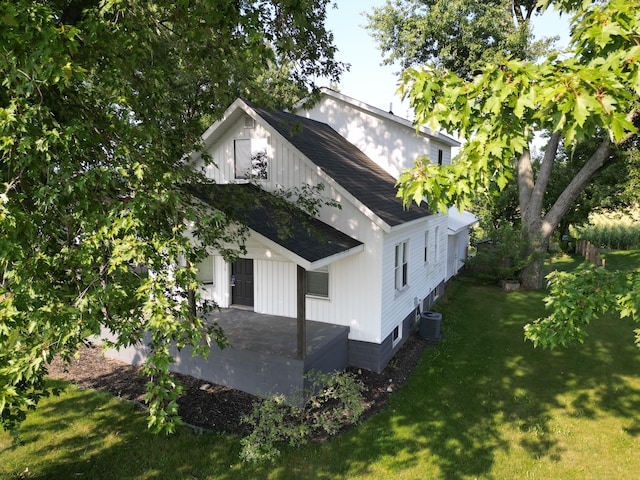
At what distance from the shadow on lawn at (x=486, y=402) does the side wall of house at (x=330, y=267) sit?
2.23 m

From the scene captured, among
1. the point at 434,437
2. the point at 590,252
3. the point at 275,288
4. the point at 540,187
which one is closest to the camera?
the point at 434,437

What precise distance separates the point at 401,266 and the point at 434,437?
5.38m

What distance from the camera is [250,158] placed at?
11938 millimetres

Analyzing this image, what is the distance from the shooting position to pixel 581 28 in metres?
3.46

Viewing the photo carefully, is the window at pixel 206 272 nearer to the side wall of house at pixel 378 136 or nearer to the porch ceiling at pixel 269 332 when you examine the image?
the porch ceiling at pixel 269 332

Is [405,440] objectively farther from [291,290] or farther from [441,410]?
[291,290]

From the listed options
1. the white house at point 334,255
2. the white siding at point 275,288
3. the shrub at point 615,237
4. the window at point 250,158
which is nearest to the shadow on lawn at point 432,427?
the white house at point 334,255

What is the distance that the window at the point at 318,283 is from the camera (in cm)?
1092

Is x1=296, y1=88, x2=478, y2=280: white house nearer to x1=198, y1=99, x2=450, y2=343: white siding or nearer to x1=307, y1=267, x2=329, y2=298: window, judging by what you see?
x1=198, y1=99, x2=450, y2=343: white siding

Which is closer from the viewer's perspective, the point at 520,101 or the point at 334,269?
the point at 520,101

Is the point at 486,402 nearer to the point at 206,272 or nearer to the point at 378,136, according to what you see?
the point at 206,272

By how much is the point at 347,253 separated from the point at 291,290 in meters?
2.63

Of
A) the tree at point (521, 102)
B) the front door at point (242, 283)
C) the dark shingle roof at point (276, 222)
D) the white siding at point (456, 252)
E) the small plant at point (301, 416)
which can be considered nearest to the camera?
the tree at point (521, 102)

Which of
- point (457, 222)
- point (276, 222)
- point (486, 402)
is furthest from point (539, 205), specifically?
point (276, 222)
